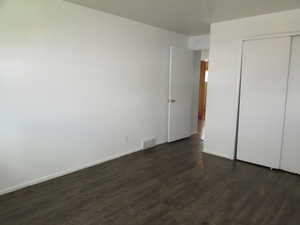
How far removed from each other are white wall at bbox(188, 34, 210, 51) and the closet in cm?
129

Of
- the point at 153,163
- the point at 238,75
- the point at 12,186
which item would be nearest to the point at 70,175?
the point at 12,186

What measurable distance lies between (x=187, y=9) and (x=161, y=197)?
273cm

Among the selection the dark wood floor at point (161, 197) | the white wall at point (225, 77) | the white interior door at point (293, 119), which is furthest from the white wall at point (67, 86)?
the white interior door at point (293, 119)

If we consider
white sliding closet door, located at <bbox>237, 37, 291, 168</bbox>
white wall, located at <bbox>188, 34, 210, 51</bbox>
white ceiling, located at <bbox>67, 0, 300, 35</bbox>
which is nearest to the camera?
white ceiling, located at <bbox>67, 0, 300, 35</bbox>

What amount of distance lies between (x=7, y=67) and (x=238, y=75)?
348cm

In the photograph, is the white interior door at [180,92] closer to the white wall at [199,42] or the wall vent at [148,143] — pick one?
the white wall at [199,42]

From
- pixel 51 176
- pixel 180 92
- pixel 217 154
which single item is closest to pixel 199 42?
pixel 180 92

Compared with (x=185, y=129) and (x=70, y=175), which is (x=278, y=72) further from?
(x=70, y=175)

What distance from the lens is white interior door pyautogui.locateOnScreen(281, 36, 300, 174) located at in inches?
124

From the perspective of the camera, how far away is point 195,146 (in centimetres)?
462

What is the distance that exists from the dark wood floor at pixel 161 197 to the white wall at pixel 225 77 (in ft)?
1.90

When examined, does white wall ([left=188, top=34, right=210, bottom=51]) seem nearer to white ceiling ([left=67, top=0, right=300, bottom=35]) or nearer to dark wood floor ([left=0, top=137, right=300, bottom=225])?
white ceiling ([left=67, top=0, right=300, bottom=35])

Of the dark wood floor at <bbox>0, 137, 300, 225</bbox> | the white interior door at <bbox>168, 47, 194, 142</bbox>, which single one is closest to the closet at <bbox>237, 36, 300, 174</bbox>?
the dark wood floor at <bbox>0, 137, 300, 225</bbox>

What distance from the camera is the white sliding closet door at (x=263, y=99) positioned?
328 cm
